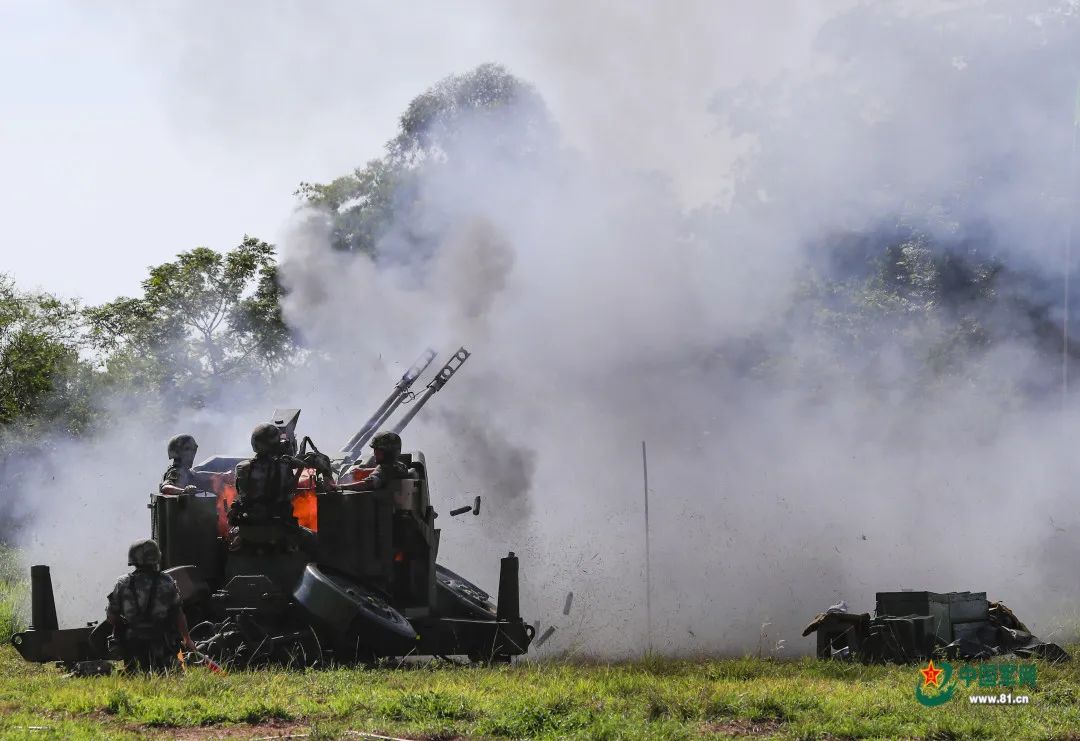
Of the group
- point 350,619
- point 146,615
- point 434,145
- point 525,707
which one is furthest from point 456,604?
point 434,145

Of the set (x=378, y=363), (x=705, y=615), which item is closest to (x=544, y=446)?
(x=378, y=363)

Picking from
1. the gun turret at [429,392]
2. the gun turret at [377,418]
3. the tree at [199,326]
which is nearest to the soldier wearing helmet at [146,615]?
the gun turret at [377,418]

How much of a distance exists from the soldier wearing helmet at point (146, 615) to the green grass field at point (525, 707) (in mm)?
506

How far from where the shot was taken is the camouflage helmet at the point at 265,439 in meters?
13.7

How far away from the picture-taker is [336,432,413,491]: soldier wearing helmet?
46.8 ft

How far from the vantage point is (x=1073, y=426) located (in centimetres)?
1962

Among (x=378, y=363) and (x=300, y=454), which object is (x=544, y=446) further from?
(x=300, y=454)

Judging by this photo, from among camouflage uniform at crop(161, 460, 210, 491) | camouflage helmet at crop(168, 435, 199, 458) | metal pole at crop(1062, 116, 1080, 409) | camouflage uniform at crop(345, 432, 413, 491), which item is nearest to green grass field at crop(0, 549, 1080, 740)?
camouflage uniform at crop(345, 432, 413, 491)

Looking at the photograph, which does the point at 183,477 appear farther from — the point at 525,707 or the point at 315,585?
the point at 525,707

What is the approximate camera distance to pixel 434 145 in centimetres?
2834

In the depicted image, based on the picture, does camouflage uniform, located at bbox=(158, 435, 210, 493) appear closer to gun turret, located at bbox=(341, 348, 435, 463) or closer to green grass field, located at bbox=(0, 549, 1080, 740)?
gun turret, located at bbox=(341, 348, 435, 463)

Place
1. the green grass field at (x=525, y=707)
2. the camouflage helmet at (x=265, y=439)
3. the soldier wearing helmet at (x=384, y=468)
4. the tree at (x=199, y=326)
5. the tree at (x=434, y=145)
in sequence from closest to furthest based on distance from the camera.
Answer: the green grass field at (x=525, y=707)
the camouflage helmet at (x=265, y=439)
the soldier wearing helmet at (x=384, y=468)
the tree at (x=434, y=145)
the tree at (x=199, y=326)

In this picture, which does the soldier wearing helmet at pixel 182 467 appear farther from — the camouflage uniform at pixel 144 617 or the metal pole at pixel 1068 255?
the metal pole at pixel 1068 255

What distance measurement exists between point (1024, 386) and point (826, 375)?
114 inches
